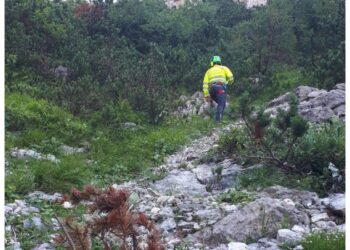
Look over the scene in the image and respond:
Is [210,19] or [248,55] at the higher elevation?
[210,19]

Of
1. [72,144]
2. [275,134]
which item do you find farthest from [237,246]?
[72,144]

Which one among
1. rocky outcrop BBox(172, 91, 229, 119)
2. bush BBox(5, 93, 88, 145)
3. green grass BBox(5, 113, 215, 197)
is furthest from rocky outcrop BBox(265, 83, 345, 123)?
bush BBox(5, 93, 88, 145)

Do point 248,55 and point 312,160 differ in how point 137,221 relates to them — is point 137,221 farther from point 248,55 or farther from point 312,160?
point 248,55

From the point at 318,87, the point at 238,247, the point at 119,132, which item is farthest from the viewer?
the point at 318,87

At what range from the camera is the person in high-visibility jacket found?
42.2ft

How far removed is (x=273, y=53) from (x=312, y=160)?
10.8 m

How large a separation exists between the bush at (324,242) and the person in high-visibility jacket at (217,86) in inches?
327

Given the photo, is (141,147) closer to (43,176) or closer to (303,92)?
(43,176)

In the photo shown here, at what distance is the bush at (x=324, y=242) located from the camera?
439cm

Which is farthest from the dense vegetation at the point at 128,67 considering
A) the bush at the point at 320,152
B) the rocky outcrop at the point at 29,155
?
the bush at the point at 320,152

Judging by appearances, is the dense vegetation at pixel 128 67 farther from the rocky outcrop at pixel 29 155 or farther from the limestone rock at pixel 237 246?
the limestone rock at pixel 237 246

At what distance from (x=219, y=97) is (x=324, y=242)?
28.1 feet

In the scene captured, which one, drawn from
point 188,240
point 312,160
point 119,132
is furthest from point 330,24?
point 188,240

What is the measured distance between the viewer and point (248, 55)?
17.7 metres
